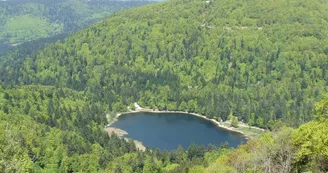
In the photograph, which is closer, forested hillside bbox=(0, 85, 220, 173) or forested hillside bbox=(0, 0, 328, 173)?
forested hillside bbox=(0, 0, 328, 173)

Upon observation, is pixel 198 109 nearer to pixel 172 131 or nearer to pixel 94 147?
pixel 172 131

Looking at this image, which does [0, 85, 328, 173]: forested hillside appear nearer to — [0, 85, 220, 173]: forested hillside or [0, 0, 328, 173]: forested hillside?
[0, 85, 220, 173]: forested hillside

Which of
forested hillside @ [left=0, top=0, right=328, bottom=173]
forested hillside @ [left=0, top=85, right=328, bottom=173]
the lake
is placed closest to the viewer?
forested hillside @ [left=0, top=85, right=328, bottom=173]

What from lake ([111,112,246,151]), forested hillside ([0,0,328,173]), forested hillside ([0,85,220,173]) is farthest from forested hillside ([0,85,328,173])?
lake ([111,112,246,151])

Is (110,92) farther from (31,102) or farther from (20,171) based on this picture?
(20,171)

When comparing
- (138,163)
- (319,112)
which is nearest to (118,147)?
(138,163)

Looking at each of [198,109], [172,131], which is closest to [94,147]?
[172,131]

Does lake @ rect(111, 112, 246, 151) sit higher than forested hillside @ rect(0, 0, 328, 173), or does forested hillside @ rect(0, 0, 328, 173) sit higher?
forested hillside @ rect(0, 0, 328, 173)

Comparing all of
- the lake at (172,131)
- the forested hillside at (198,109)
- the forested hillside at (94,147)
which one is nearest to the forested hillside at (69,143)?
the forested hillside at (94,147)

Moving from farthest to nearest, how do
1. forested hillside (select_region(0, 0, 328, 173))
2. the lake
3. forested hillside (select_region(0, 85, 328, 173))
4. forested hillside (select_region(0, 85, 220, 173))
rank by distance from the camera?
the lake → forested hillside (select_region(0, 85, 220, 173)) → forested hillside (select_region(0, 0, 328, 173)) → forested hillside (select_region(0, 85, 328, 173))
